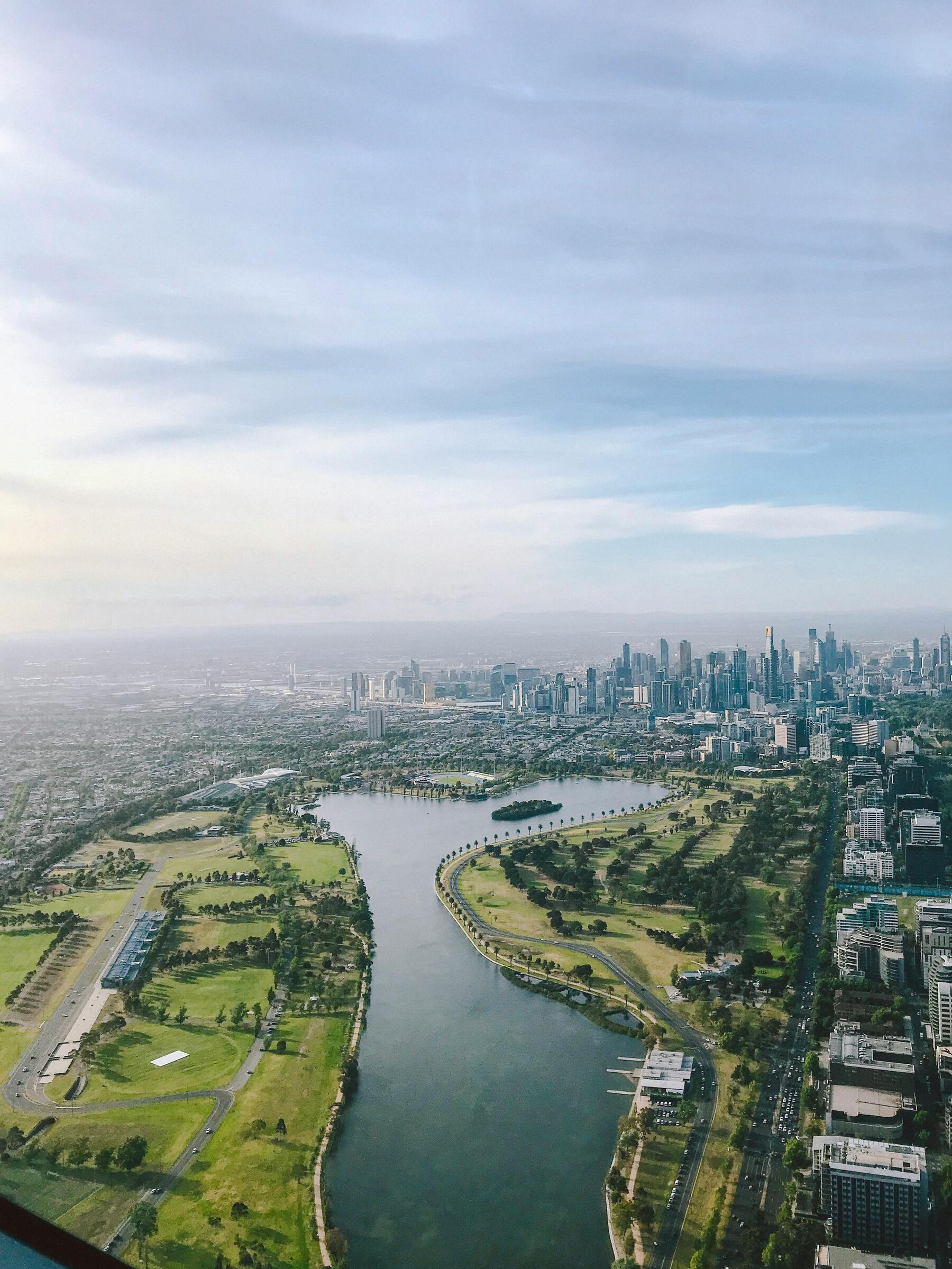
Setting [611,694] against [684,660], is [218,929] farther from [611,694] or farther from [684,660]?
[684,660]

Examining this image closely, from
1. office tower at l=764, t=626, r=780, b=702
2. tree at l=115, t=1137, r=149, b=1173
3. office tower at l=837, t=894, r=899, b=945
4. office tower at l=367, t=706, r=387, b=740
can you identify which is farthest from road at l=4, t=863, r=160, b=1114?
office tower at l=764, t=626, r=780, b=702

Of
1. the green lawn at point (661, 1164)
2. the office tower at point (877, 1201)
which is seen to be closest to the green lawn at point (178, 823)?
the green lawn at point (661, 1164)

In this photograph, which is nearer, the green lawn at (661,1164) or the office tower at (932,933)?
the green lawn at (661,1164)

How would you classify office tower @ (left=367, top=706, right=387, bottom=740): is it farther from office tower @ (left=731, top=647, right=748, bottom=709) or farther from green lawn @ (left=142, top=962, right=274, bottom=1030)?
green lawn @ (left=142, top=962, right=274, bottom=1030)

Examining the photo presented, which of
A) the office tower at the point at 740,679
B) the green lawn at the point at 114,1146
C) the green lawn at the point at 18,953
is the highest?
the office tower at the point at 740,679

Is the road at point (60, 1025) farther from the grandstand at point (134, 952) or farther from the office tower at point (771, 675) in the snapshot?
the office tower at point (771, 675)
